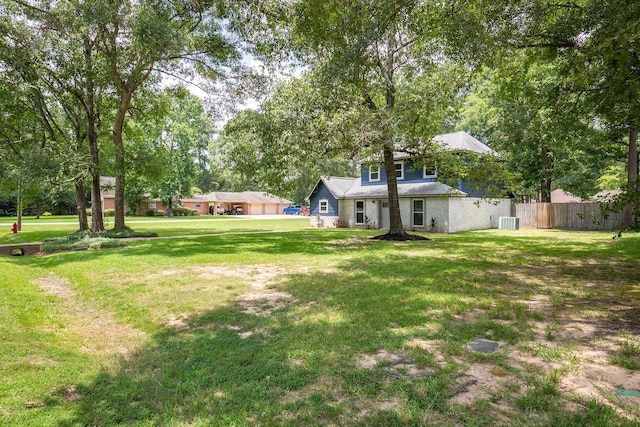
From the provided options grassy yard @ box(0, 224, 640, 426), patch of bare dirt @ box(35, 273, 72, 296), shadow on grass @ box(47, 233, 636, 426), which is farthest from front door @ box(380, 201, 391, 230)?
patch of bare dirt @ box(35, 273, 72, 296)

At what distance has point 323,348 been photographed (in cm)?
415

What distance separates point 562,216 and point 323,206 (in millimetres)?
15459

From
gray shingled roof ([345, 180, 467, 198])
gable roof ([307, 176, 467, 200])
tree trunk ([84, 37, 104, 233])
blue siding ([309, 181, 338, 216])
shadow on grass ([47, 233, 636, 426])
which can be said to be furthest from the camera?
blue siding ([309, 181, 338, 216])

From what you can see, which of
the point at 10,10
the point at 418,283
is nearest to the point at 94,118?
the point at 10,10

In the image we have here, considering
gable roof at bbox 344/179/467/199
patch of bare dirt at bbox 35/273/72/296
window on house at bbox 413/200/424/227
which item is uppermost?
gable roof at bbox 344/179/467/199

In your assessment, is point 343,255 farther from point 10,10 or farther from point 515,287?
point 10,10

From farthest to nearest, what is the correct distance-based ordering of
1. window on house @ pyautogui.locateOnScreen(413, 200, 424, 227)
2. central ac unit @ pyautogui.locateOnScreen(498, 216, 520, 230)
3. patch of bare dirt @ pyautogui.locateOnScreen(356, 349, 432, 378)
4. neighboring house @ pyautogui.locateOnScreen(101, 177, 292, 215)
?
neighboring house @ pyautogui.locateOnScreen(101, 177, 292, 215), central ac unit @ pyautogui.locateOnScreen(498, 216, 520, 230), window on house @ pyautogui.locateOnScreen(413, 200, 424, 227), patch of bare dirt @ pyautogui.locateOnScreen(356, 349, 432, 378)

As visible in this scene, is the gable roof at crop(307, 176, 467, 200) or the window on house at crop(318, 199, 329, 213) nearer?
the gable roof at crop(307, 176, 467, 200)

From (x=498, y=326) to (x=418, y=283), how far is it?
2.58 metres

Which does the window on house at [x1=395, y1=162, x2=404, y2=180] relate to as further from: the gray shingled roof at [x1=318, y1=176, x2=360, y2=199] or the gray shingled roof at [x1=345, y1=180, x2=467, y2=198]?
the gray shingled roof at [x1=318, y1=176, x2=360, y2=199]

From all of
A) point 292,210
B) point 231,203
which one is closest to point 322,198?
point 292,210

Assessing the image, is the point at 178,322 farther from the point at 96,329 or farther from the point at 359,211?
the point at 359,211

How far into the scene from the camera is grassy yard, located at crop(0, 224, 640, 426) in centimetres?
295

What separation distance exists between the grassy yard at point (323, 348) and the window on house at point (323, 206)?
18.2 metres
